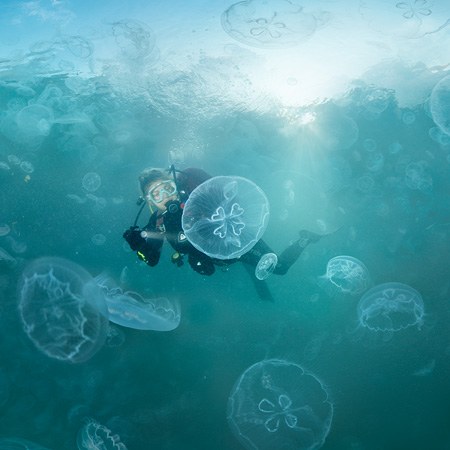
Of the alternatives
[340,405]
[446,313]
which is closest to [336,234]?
[446,313]

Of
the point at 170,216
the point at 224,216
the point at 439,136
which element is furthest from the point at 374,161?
the point at 170,216

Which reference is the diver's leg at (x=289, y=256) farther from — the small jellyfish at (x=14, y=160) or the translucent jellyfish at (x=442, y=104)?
the small jellyfish at (x=14, y=160)

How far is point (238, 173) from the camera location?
12953 mm

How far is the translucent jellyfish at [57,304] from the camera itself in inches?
210

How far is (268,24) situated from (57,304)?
8619 millimetres

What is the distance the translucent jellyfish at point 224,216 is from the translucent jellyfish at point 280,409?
142 inches

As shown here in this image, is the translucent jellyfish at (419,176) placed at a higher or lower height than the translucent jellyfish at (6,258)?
higher

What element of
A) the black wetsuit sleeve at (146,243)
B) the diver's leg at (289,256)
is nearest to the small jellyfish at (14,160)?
the black wetsuit sleeve at (146,243)

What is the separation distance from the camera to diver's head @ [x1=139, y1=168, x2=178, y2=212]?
669 cm

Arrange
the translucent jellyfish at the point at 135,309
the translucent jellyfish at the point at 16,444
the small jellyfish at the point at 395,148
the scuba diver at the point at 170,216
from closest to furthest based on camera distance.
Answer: the scuba diver at the point at 170,216 < the translucent jellyfish at the point at 135,309 < the translucent jellyfish at the point at 16,444 < the small jellyfish at the point at 395,148

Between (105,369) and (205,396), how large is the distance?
10.7ft

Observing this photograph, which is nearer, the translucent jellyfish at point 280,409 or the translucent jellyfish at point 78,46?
the translucent jellyfish at point 280,409

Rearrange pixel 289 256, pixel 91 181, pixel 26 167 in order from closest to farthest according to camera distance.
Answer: pixel 289 256 < pixel 26 167 < pixel 91 181

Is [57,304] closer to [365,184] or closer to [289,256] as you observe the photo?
[289,256]
